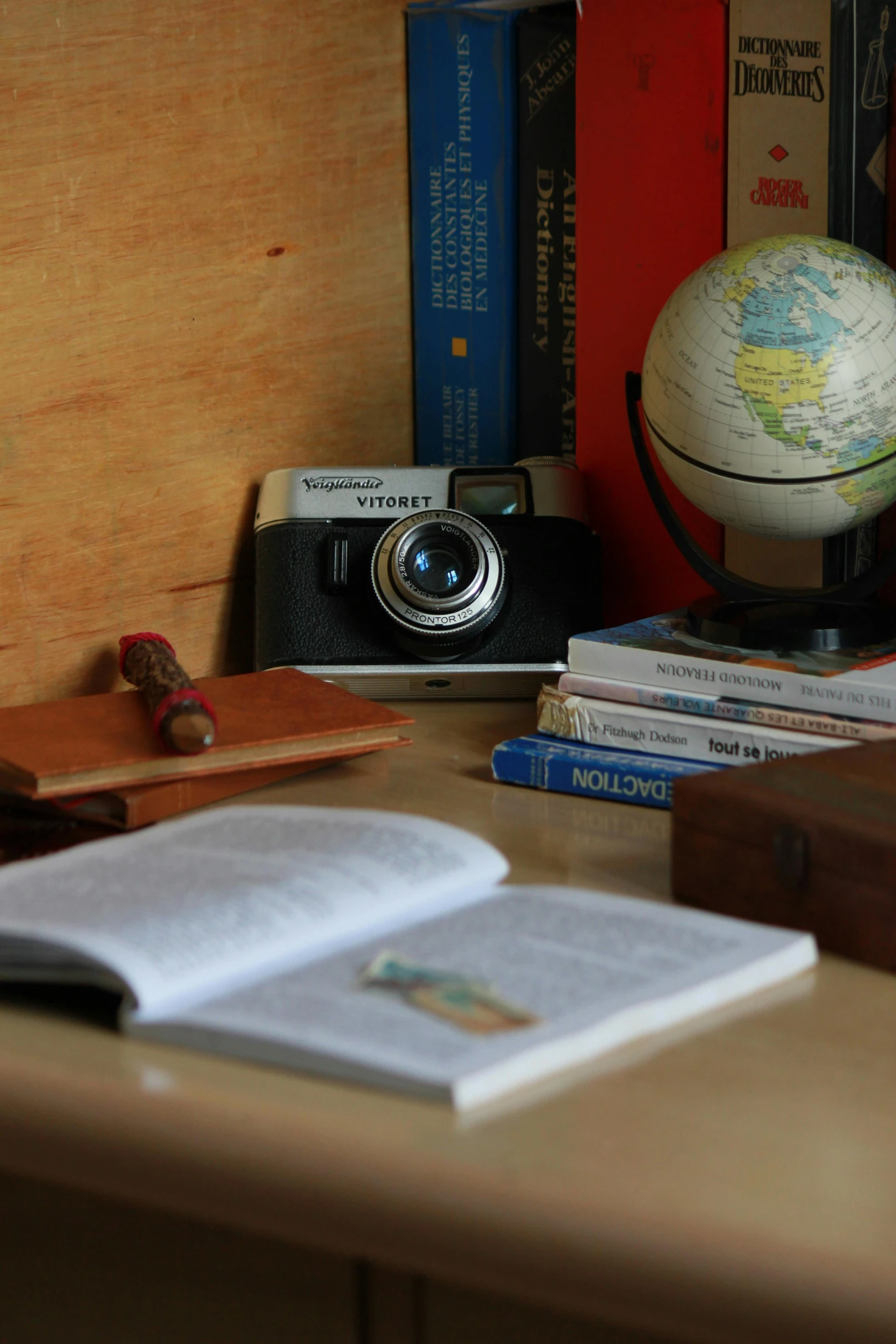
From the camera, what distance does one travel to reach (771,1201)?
43 cm

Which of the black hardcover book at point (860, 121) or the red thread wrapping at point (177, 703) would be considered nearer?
the red thread wrapping at point (177, 703)

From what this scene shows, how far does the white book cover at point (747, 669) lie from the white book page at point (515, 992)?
0.25 meters

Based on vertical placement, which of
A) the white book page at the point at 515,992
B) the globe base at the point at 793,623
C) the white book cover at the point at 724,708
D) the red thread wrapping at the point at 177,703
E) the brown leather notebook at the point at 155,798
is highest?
the globe base at the point at 793,623

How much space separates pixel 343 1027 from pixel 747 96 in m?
0.82

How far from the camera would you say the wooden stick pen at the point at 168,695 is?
823 mm

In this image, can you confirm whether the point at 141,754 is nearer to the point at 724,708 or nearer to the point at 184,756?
the point at 184,756

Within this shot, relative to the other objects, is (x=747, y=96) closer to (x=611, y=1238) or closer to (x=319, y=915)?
(x=319, y=915)

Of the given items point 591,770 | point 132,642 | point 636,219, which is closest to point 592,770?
point 591,770

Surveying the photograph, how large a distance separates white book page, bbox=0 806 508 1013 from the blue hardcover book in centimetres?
18

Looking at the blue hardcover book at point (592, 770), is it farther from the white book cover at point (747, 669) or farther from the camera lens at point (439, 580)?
the camera lens at point (439, 580)

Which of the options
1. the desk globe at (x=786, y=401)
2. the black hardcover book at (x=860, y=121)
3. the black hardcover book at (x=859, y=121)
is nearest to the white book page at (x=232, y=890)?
the desk globe at (x=786, y=401)

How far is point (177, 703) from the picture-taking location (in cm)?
84

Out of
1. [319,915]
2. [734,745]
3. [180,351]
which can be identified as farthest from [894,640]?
[180,351]

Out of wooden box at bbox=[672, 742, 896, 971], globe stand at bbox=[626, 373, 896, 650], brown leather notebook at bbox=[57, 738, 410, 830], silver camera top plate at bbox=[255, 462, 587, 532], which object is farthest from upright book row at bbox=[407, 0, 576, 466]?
wooden box at bbox=[672, 742, 896, 971]
